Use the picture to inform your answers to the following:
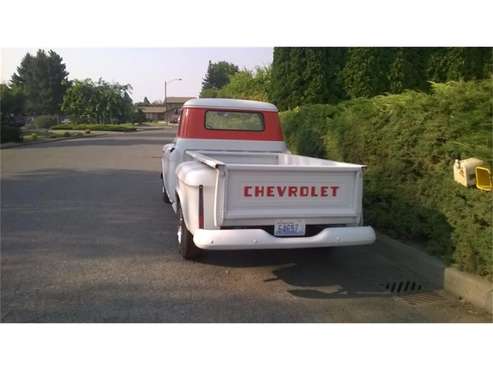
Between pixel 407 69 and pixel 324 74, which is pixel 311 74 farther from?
pixel 407 69

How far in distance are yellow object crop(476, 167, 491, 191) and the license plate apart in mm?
1703

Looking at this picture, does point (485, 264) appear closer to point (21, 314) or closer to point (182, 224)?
point (182, 224)

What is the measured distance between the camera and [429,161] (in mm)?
4848

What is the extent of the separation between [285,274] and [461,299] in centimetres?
179

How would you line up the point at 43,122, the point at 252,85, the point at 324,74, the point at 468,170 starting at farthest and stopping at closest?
the point at 43,122
the point at 252,85
the point at 324,74
the point at 468,170

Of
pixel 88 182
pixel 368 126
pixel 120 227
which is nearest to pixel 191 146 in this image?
pixel 120 227

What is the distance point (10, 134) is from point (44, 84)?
57816 mm

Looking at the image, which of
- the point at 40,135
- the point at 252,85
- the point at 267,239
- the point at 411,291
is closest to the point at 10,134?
the point at 40,135

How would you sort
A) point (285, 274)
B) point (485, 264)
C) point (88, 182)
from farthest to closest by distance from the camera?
point (88, 182) → point (285, 274) → point (485, 264)

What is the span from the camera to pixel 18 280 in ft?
14.2

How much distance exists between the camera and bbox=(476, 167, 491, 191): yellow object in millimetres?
3879

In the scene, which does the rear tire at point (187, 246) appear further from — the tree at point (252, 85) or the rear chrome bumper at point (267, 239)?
the tree at point (252, 85)

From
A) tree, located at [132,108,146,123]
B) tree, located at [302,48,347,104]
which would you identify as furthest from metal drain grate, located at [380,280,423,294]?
tree, located at [132,108,146,123]

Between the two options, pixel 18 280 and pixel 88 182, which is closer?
pixel 18 280
